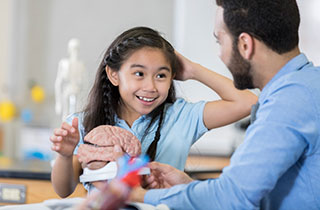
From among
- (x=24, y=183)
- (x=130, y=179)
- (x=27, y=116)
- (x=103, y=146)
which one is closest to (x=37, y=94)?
(x=27, y=116)

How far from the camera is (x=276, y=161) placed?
0.79 meters

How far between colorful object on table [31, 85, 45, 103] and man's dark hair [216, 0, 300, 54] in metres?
3.14

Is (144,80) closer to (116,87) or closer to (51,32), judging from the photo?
(116,87)

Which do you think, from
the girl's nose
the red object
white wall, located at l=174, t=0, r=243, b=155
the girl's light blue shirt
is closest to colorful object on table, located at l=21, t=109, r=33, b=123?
white wall, located at l=174, t=0, r=243, b=155

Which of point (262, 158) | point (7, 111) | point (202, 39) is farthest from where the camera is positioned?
point (7, 111)

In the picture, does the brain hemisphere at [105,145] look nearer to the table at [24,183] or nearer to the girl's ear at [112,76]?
the girl's ear at [112,76]

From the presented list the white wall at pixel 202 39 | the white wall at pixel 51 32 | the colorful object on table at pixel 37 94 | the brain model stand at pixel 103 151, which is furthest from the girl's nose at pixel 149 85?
the colorful object on table at pixel 37 94

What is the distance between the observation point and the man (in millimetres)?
797

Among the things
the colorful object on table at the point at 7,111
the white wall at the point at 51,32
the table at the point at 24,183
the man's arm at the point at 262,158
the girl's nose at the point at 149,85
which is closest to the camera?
the man's arm at the point at 262,158

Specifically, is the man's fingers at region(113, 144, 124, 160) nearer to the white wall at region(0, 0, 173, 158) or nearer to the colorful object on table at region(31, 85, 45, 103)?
the white wall at region(0, 0, 173, 158)

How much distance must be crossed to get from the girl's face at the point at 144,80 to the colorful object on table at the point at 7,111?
296cm

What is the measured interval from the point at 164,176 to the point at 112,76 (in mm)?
270

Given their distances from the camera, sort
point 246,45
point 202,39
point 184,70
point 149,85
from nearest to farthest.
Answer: point 246,45
point 149,85
point 184,70
point 202,39

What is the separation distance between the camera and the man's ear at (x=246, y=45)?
892 mm
